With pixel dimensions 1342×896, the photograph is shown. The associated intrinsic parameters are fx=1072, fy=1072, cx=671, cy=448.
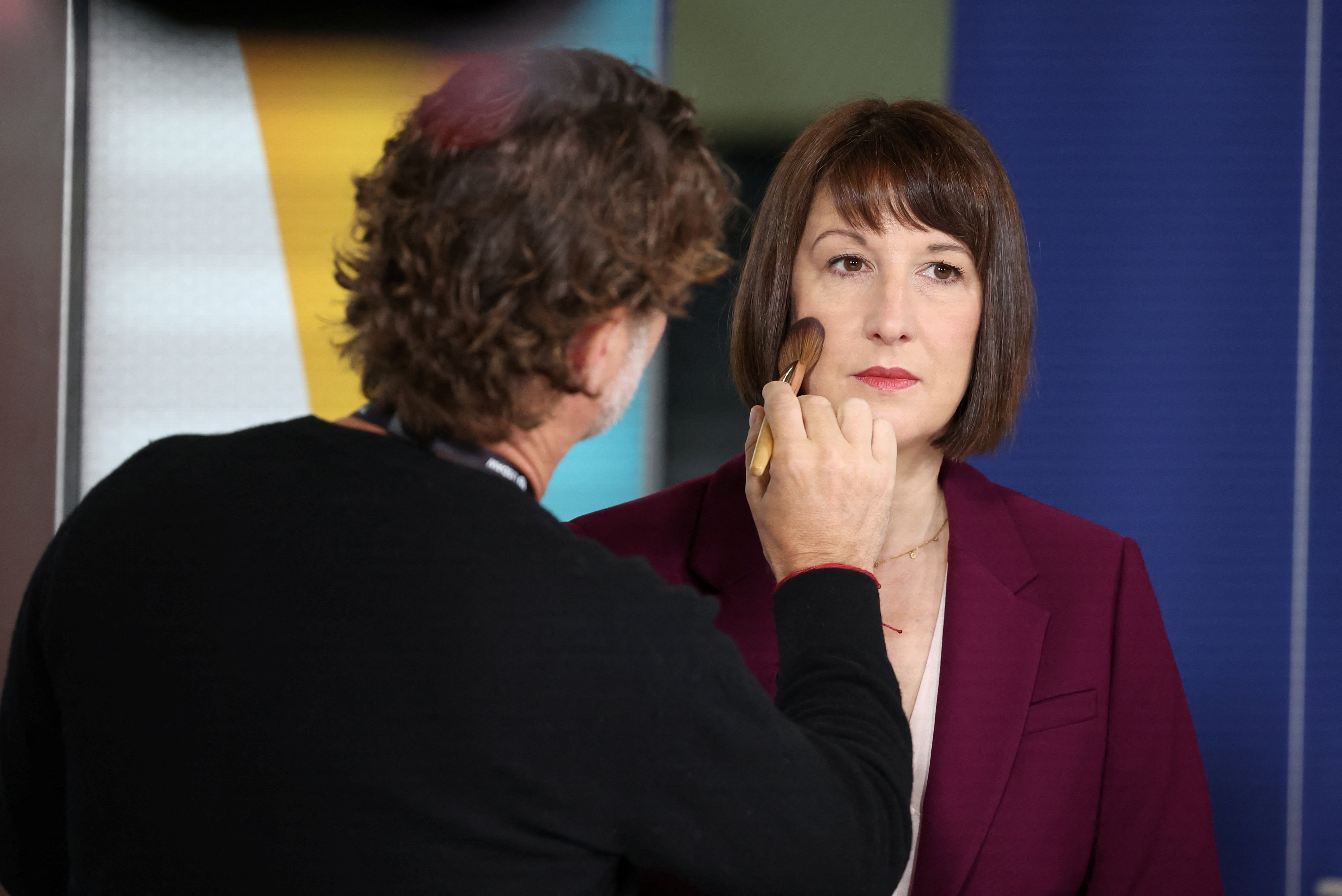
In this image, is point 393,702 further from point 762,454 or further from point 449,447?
point 762,454

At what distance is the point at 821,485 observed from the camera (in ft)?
3.15

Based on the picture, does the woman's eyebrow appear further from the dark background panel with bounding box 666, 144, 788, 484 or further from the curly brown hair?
the dark background panel with bounding box 666, 144, 788, 484

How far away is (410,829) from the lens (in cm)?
66

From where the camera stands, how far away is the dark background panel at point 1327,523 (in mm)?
1670

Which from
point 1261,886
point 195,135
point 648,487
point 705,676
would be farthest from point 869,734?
point 195,135

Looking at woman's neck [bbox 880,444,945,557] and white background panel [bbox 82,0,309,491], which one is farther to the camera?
white background panel [bbox 82,0,309,491]

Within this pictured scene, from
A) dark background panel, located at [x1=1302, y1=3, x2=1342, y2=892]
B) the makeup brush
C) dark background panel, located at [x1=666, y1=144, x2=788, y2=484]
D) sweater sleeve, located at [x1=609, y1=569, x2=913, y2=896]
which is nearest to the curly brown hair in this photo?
sweater sleeve, located at [x1=609, y1=569, x2=913, y2=896]

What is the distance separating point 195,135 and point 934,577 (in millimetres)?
1311

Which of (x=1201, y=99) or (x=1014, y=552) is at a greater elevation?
(x=1201, y=99)

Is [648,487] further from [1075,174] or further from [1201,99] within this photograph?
[1201,99]

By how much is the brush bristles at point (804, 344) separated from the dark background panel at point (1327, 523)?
978 mm

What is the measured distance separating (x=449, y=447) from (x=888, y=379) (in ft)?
1.95

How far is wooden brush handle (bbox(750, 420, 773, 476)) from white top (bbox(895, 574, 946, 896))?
0.34 metres

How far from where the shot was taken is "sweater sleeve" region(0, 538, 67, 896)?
0.78 metres
